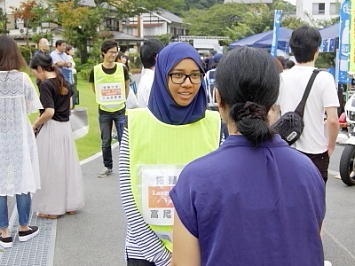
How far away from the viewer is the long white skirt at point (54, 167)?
5.02 m

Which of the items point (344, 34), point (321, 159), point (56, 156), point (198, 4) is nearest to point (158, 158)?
point (321, 159)

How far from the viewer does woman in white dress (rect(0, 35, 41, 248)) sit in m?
4.05

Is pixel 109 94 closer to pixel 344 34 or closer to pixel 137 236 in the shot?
pixel 137 236

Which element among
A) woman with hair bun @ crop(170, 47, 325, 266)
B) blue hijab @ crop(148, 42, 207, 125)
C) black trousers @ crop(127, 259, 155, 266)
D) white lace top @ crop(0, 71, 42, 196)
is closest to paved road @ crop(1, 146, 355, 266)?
white lace top @ crop(0, 71, 42, 196)

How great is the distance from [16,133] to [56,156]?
92 cm

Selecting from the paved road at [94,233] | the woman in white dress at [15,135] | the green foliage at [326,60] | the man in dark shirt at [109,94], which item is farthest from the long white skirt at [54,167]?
the green foliage at [326,60]

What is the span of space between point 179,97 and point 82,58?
31.3 m

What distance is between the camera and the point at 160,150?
2.18m

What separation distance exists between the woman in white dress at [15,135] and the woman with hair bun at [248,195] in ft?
9.60

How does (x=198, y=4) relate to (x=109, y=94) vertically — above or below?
above

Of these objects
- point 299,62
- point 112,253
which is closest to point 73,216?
point 112,253

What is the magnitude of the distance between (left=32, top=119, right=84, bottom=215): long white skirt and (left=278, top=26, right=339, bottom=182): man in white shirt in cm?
238

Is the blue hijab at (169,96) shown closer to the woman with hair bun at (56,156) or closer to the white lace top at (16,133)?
the white lace top at (16,133)

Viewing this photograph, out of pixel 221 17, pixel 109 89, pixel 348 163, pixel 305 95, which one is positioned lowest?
pixel 348 163
